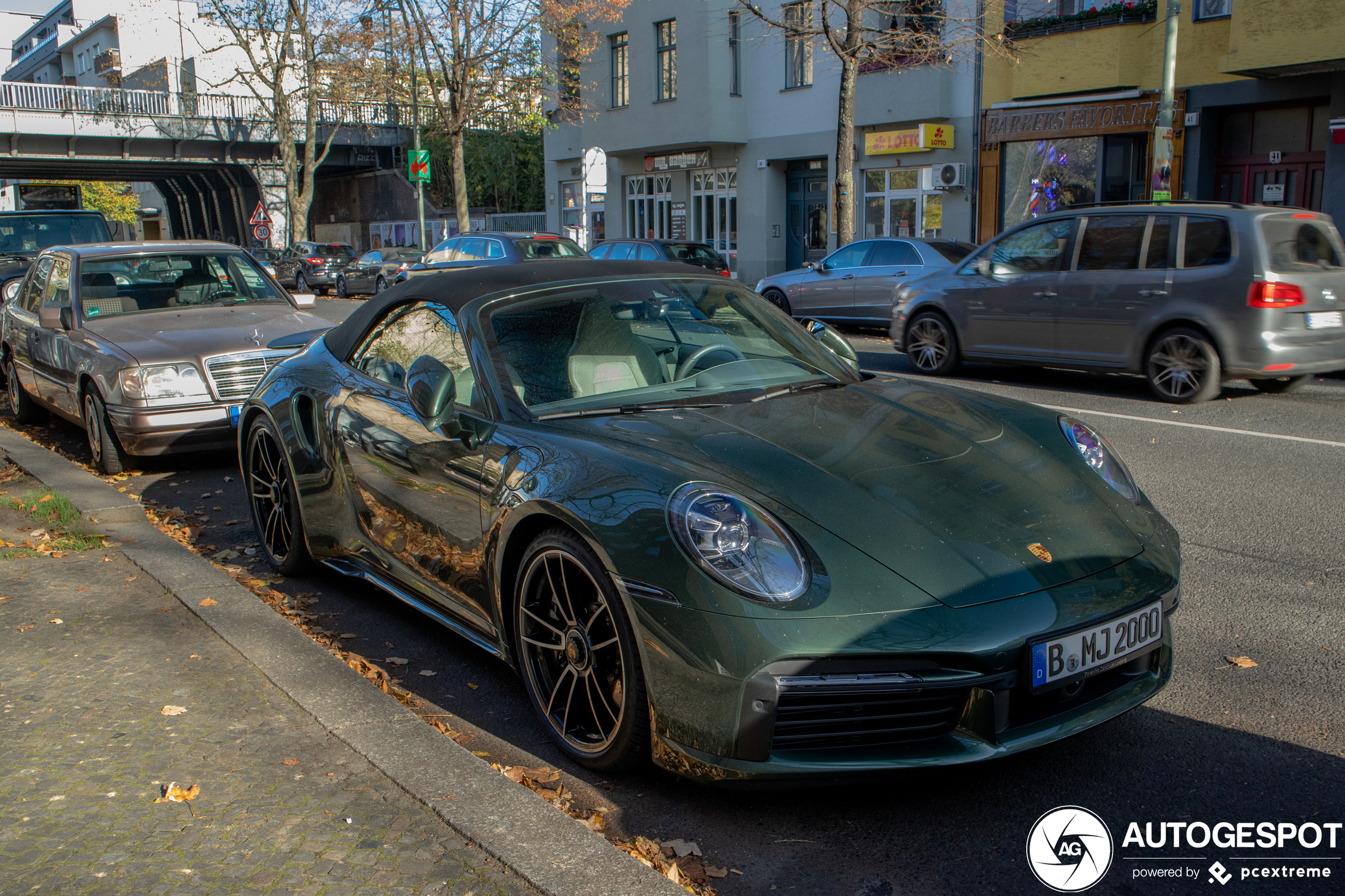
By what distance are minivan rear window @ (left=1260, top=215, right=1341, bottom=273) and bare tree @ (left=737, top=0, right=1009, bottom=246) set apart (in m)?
10.5

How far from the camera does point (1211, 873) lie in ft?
8.51

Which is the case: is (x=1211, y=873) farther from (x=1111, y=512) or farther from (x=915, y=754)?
(x=1111, y=512)

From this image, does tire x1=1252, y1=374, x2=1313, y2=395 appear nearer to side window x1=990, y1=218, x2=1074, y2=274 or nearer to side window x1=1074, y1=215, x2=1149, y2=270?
side window x1=1074, y1=215, x2=1149, y2=270

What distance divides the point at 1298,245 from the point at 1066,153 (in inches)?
534

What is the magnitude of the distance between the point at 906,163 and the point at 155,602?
2386cm

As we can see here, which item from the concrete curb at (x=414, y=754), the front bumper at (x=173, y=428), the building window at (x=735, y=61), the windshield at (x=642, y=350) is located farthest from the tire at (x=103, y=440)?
the building window at (x=735, y=61)

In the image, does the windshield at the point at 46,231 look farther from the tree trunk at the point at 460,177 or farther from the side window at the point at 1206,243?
the tree trunk at the point at 460,177

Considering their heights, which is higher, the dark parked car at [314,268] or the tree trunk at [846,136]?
the tree trunk at [846,136]

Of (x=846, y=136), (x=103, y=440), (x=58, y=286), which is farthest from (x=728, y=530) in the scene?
(x=846, y=136)

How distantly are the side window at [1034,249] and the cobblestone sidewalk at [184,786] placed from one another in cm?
919

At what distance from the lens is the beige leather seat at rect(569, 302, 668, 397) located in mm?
3754

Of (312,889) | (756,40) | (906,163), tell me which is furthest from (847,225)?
(312,889)

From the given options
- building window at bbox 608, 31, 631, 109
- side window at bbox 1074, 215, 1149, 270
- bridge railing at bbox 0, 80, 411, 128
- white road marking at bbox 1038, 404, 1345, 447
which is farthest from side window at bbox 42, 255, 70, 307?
bridge railing at bbox 0, 80, 411, 128

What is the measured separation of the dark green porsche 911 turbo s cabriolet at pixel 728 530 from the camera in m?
2.67
